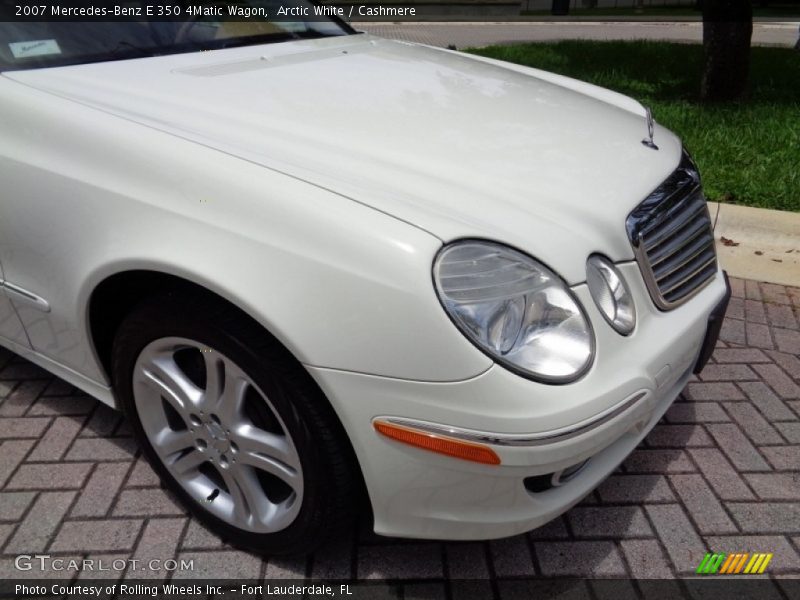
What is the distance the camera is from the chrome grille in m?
1.94

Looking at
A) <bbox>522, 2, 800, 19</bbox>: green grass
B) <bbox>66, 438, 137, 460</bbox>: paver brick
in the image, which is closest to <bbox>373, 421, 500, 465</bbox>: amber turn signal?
<bbox>66, 438, 137, 460</bbox>: paver brick

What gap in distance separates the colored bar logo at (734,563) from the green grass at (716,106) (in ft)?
8.47

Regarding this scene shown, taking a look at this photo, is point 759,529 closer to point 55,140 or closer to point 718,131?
point 55,140

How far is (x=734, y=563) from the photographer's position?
6.73ft

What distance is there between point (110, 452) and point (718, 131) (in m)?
4.66

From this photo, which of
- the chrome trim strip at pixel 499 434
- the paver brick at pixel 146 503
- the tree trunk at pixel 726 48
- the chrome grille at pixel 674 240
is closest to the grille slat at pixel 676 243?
the chrome grille at pixel 674 240

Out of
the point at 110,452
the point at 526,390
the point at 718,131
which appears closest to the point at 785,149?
the point at 718,131

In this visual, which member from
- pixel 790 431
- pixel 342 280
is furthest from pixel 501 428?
pixel 790 431

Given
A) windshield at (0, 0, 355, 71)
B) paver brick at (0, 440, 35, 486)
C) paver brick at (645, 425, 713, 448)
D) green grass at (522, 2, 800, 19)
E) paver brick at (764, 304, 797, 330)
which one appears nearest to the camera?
windshield at (0, 0, 355, 71)

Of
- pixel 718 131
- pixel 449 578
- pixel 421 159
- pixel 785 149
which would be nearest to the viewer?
pixel 421 159

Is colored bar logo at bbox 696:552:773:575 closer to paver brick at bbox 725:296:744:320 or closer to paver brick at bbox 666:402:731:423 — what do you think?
paver brick at bbox 666:402:731:423

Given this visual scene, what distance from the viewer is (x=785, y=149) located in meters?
4.86

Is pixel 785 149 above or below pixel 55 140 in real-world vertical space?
below

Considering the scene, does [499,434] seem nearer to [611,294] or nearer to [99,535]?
[611,294]
